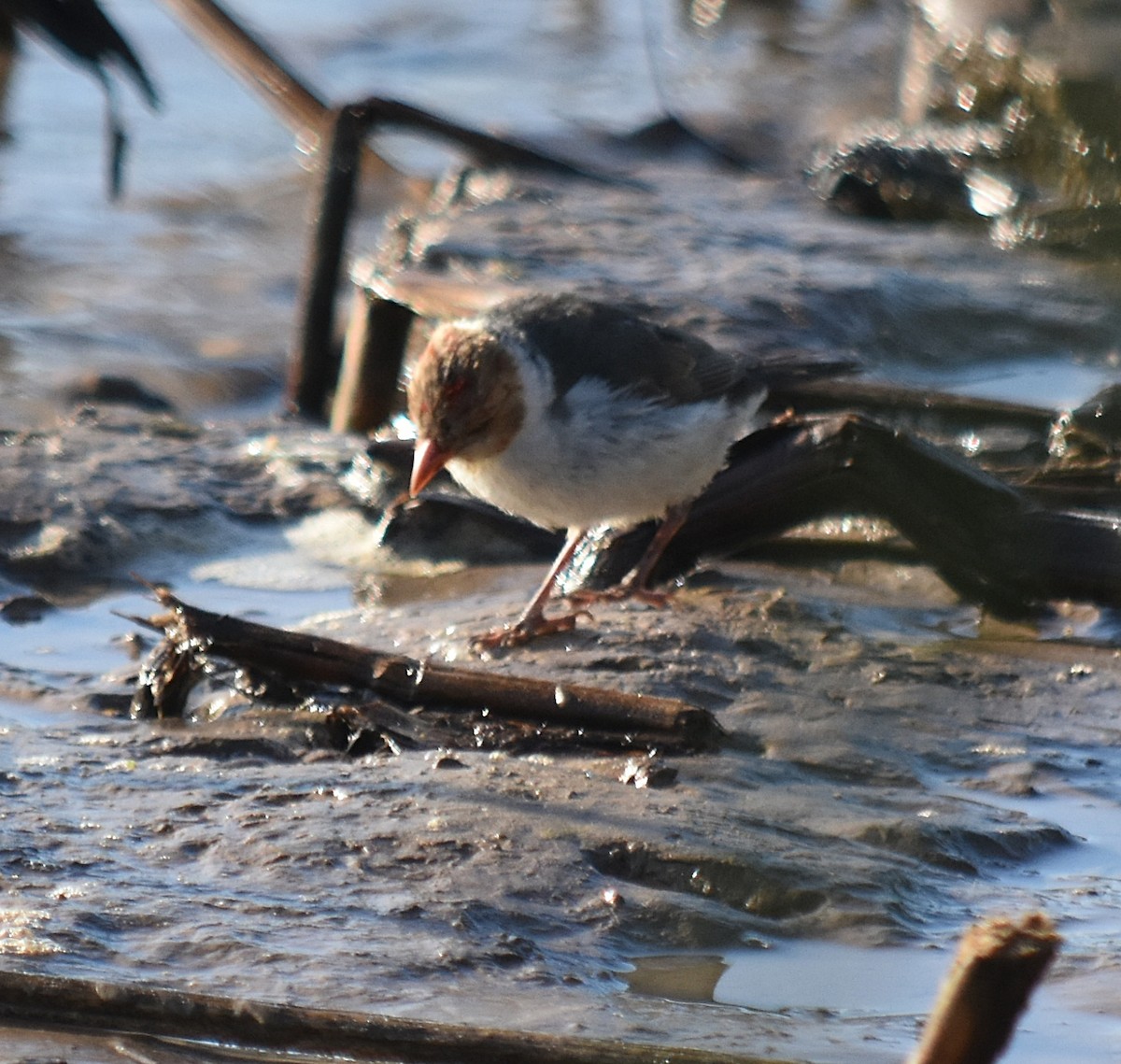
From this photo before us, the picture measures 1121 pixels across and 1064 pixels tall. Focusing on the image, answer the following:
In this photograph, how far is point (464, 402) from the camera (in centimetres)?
471

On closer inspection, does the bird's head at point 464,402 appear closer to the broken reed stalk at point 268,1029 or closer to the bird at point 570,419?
the bird at point 570,419

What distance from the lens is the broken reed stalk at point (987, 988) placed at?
1487 millimetres

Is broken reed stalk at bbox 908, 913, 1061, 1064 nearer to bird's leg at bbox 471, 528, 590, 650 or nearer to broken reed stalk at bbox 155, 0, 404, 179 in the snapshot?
bird's leg at bbox 471, 528, 590, 650

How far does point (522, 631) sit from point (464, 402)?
615 mm

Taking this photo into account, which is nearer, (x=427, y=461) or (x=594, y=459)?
(x=594, y=459)

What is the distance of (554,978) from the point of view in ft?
9.52

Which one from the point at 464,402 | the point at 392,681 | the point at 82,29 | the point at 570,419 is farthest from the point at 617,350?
the point at 82,29

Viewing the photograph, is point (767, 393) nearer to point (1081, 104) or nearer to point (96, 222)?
point (1081, 104)

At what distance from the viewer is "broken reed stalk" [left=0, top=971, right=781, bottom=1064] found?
2.42 meters

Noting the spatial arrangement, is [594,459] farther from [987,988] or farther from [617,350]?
[987,988]

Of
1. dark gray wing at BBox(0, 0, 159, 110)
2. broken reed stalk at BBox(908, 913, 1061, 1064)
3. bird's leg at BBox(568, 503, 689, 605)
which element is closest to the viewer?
broken reed stalk at BBox(908, 913, 1061, 1064)

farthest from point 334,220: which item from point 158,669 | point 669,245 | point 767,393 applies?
point 158,669

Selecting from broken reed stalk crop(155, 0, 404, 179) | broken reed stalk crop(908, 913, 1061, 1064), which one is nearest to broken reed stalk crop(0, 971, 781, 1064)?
broken reed stalk crop(908, 913, 1061, 1064)

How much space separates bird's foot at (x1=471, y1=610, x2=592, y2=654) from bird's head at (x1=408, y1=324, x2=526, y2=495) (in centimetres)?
45
